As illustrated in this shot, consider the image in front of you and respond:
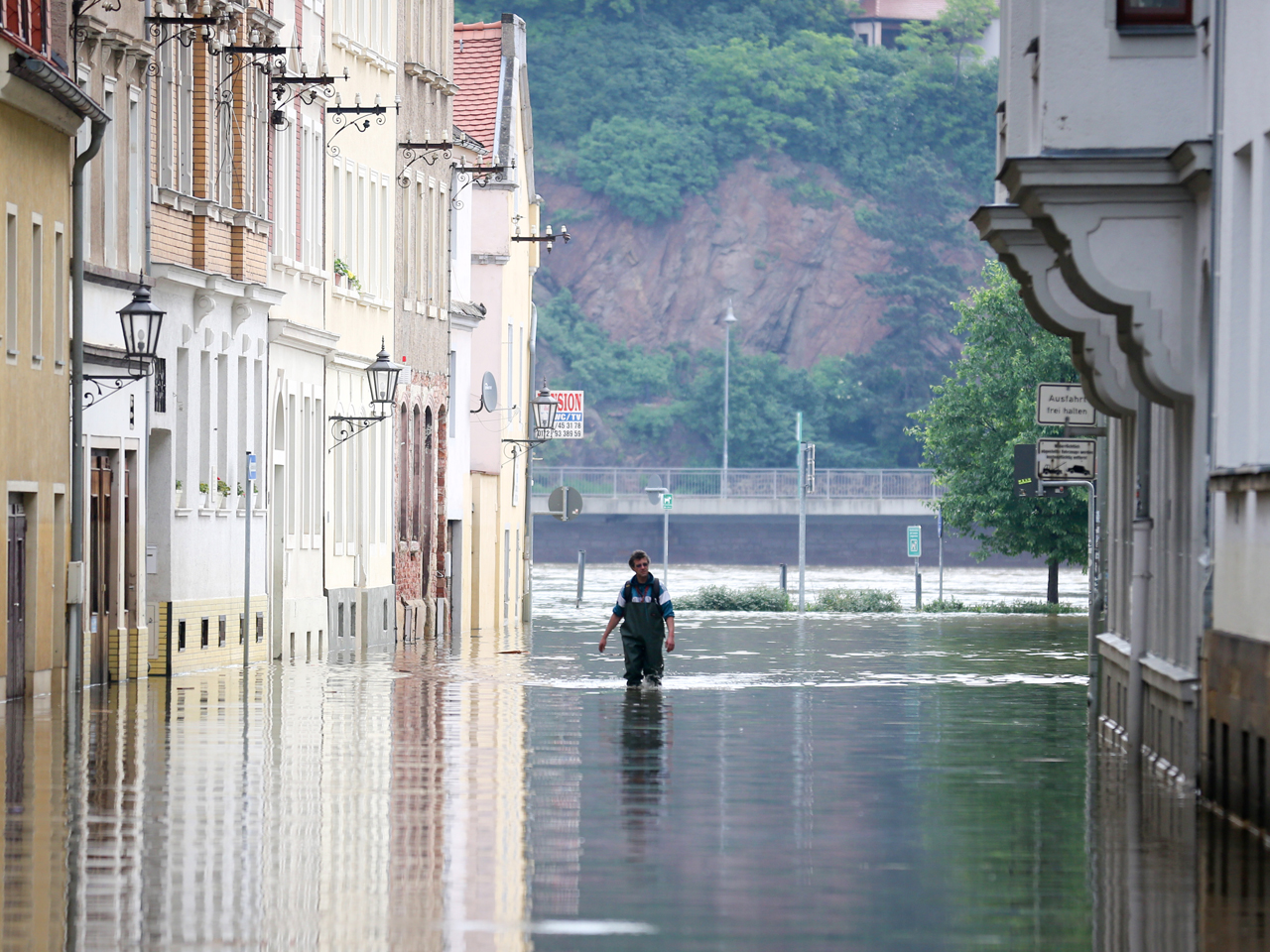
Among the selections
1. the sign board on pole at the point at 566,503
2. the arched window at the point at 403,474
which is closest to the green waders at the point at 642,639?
the arched window at the point at 403,474

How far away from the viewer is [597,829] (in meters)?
15.4

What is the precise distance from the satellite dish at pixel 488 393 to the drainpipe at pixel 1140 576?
125ft

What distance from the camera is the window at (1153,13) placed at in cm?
1817

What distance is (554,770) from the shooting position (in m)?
19.4

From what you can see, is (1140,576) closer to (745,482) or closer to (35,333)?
(35,333)

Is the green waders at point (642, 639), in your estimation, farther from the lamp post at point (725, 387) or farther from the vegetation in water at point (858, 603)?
the lamp post at point (725, 387)

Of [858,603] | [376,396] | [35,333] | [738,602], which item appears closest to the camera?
[35,333]

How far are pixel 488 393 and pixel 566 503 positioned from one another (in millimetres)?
4624

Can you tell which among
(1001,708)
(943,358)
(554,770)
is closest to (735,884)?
(554,770)

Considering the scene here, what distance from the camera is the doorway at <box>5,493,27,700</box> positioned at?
27.5 meters

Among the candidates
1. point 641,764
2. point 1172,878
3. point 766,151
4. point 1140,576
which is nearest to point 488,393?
point 1140,576

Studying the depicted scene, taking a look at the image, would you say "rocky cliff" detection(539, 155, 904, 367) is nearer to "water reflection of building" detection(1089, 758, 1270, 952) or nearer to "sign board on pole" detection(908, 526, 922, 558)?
"sign board on pole" detection(908, 526, 922, 558)

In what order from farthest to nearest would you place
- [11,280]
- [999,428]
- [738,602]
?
1. [999,428]
2. [738,602]
3. [11,280]

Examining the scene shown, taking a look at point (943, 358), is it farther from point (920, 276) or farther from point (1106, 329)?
point (1106, 329)
